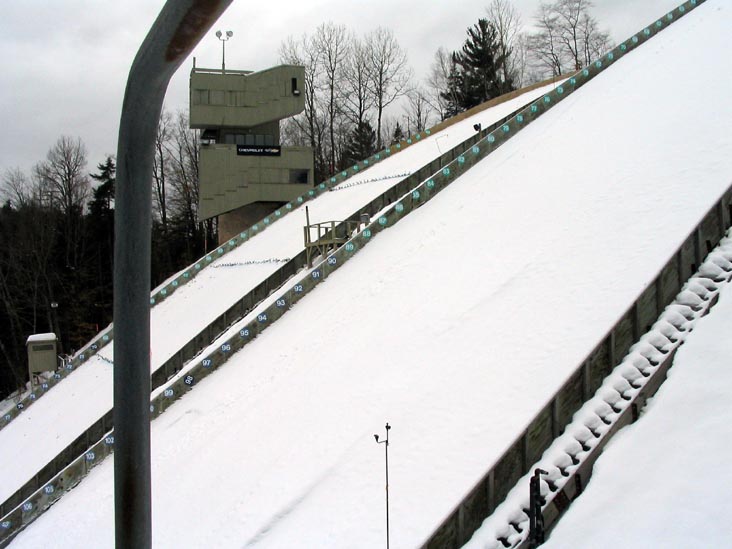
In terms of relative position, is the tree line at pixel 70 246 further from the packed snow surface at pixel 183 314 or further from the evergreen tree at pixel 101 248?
the packed snow surface at pixel 183 314

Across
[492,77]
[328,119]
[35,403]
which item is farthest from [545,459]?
[328,119]

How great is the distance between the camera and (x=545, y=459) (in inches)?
352

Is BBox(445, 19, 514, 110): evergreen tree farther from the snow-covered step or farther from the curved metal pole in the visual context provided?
the curved metal pole

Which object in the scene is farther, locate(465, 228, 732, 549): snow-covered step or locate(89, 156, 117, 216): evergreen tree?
locate(89, 156, 117, 216): evergreen tree

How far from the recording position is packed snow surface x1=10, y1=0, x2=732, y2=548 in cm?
1021

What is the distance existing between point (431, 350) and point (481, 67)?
166 feet

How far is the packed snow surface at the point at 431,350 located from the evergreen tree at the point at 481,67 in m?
37.4

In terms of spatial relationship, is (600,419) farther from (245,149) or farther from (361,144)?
(361,144)

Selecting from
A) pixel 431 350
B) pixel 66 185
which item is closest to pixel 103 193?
pixel 66 185

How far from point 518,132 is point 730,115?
884cm

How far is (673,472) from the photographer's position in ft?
23.1

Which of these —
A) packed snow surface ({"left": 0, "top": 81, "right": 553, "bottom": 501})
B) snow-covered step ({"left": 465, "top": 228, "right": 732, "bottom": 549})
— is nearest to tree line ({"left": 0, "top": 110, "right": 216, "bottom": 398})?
packed snow surface ({"left": 0, "top": 81, "right": 553, "bottom": 501})

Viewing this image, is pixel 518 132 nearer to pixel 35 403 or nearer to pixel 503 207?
pixel 503 207

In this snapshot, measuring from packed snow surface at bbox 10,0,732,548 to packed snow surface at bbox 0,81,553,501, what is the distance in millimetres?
4167
